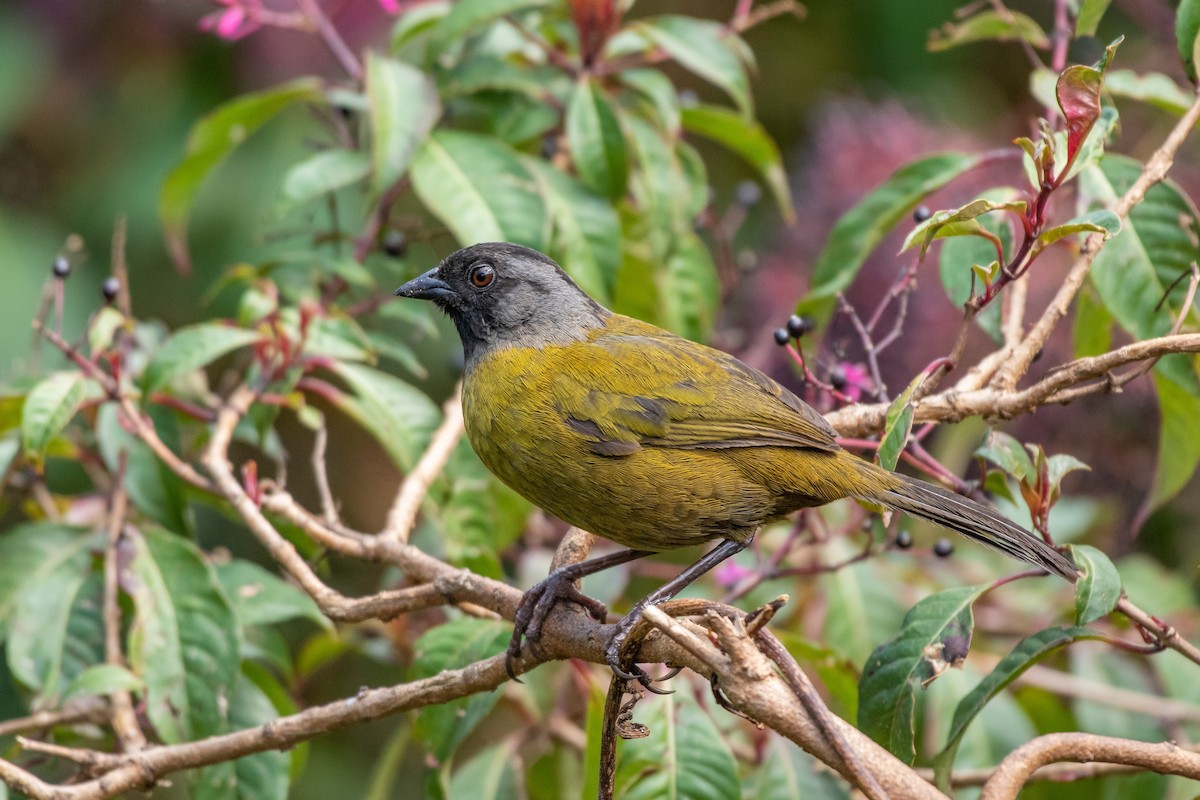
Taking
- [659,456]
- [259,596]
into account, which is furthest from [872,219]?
[259,596]

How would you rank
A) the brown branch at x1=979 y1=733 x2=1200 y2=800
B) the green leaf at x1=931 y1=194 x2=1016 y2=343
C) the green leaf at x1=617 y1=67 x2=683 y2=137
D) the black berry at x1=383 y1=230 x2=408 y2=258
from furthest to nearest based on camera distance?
the black berry at x1=383 y1=230 x2=408 y2=258 → the green leaf at x1=617 y1=67 x2=683 y2=137 → the green leaf at x1=931 y1=194 x2=1016 y2=343 → the brown branch at x1=979 y1=733 x2=1200 y2=800

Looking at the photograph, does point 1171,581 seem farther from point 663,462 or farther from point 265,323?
point 265,323

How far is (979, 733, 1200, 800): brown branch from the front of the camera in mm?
2039

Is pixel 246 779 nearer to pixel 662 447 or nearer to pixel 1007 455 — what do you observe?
pixel 662 447

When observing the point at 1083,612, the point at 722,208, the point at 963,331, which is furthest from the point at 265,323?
the point at 722,208

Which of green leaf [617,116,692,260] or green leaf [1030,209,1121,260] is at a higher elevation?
green leaf [1030,209,1121,260]

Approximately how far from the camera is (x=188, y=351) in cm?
301

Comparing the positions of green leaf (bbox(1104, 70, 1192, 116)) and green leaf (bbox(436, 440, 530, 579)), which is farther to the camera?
green leaf (bbox(436, 440, 530, 579))

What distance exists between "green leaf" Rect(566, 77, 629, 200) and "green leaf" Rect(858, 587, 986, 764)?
149 cm

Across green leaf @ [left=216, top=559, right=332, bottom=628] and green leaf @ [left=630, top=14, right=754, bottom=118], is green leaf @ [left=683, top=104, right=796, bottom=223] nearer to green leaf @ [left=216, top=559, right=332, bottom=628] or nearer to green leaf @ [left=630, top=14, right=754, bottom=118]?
green leaf @ [left=630, top=14, right=754, bottom=118]

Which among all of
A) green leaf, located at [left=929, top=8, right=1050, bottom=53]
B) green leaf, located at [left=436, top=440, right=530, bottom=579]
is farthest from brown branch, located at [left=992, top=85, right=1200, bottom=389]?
green leaf, located at [left=436, top=440, right=530, bottom=579]

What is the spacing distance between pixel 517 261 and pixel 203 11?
3.18 metres

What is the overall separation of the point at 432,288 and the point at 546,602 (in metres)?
1.03

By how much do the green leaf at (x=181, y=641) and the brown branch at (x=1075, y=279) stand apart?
1759 mm
